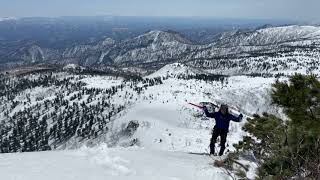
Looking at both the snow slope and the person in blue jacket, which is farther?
the person in blue jacket

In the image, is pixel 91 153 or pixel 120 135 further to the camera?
pixel 120 135

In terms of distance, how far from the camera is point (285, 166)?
13047 mm

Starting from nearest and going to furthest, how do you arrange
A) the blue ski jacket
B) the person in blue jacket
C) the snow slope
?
the snow slope, the person in blue jacket, the blue ski jacket

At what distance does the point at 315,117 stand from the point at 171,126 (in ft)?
496

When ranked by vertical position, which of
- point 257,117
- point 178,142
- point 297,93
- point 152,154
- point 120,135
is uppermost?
point 297,93

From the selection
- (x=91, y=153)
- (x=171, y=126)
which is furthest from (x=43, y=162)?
(x=171, y=126)

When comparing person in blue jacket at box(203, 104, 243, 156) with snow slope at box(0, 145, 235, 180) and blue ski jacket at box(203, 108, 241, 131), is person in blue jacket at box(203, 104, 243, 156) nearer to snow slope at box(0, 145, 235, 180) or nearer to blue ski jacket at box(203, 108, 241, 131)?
blue ski jacket at box(203, 108, 241, 131)

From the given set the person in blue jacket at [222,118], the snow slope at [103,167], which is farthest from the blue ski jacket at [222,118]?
the snow slope at [103,167]

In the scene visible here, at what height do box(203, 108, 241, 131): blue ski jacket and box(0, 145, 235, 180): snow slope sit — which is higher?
box(203, 108, 241, 131): blue ski jacket

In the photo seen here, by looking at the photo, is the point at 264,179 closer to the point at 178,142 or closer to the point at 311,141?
the point at 311,141

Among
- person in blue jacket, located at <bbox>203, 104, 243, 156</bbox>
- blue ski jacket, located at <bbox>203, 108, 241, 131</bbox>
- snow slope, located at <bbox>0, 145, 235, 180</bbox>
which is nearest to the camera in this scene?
snow slope, located at <bbox>0, 145, 235, 180</bbox>

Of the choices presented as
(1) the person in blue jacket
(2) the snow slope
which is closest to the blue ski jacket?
(1) the person in blue jacket

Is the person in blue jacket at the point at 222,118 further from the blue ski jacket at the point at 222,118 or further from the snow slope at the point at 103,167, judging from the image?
the snow slope at the point at 103,167

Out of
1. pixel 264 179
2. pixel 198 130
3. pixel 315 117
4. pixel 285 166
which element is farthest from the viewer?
pixel 198 130
